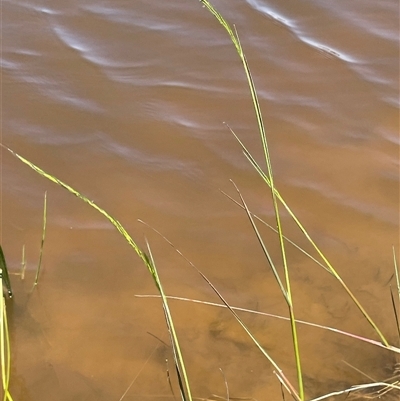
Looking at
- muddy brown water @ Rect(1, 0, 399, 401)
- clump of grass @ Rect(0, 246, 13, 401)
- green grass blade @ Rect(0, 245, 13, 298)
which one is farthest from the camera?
muddy brown water @ Rect(1, 0, 399, 401)

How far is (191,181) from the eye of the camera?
1829mm

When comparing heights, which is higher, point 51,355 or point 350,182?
point 350,182

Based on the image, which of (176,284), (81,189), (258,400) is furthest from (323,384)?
(81,189)

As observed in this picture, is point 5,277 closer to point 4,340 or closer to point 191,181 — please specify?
point 4,340

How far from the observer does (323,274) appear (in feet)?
5.19

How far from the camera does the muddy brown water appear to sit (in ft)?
4.66

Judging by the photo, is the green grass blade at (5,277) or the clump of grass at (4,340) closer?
the clump of grass at (4,340)

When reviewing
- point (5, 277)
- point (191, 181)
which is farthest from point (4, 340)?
point (191, 181)

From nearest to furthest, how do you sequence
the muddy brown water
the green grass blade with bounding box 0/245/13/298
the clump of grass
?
the clump of grass → the green grass blade with bounding box 0/245/13/298 → the muddy brown water

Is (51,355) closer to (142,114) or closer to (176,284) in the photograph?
(176,284)

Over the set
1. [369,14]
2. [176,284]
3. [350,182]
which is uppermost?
[369,14]

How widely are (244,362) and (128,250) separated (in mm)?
452

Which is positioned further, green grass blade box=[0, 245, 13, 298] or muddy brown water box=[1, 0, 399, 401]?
muddy brown water box=[1, 0, 399, 401]

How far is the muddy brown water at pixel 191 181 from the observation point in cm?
142
